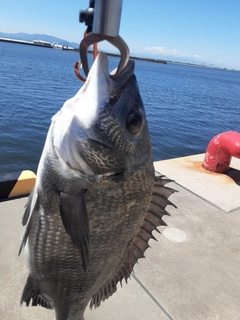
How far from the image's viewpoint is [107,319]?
264cm

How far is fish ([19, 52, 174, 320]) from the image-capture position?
4.93 feet

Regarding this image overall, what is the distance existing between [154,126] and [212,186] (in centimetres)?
1377

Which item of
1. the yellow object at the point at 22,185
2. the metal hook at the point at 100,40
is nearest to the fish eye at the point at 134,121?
the metal hook at the point at 100,40

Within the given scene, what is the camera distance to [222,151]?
19.7 ft

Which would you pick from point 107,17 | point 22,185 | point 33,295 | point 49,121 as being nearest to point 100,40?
point 107,17

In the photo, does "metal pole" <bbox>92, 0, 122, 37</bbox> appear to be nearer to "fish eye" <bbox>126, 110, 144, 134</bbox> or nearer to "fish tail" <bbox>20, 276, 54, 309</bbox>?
"fish eye" <bbox>126, 110, 144, 134</bbox>

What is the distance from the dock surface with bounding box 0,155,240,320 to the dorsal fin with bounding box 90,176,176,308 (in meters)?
0.95

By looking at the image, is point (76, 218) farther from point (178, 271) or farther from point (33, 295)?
point (178, 271)

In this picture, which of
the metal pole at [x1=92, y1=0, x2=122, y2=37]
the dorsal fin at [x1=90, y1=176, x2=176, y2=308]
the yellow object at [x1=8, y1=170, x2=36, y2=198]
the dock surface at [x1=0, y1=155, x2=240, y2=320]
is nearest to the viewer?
the metal pole at [x1=92, y1=0, x2=122, y2=37]

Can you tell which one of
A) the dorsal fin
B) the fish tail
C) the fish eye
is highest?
the fish eye

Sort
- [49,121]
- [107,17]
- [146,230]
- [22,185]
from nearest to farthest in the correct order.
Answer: [107,17] < [146,230] < [22,185] < [49,121]

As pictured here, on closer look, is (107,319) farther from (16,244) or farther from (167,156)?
(167,156)

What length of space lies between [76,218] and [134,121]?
58 cm

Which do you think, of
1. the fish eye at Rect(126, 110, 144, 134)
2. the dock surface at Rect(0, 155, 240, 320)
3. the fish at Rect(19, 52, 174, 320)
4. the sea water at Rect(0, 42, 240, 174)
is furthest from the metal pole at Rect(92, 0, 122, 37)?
the sea water at Rect(0, 42, 240, 174)
